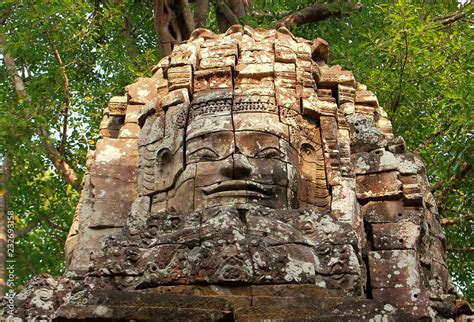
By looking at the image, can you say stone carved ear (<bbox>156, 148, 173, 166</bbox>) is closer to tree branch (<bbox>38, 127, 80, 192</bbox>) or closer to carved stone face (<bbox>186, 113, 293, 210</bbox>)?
carved stone face (<bbox>186, 113, 293, 210</bbox>)

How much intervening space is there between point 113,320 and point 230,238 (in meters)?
1.26

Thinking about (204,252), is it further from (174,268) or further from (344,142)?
(344,142)

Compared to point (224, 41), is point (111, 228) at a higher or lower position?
lower

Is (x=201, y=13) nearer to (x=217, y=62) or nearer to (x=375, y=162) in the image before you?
(x=217, y=62)

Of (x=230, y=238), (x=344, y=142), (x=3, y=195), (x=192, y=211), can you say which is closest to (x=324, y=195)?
(x=344, y=142)

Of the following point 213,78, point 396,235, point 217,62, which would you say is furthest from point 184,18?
point 396,235

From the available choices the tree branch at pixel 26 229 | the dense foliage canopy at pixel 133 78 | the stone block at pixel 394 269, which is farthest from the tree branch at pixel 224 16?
the stone block at pixel 394 269

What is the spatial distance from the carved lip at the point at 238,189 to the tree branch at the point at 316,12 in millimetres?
7963

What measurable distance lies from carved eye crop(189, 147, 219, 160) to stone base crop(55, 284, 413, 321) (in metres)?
2.15

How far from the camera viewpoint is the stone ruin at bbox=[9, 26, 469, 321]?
19.9ft

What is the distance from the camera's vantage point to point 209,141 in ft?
25.6

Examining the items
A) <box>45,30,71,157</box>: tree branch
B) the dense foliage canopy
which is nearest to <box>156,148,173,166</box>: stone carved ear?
the dense foliage canopy

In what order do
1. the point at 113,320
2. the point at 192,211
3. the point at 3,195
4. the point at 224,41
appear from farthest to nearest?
the point at 3,195
the point at 224,41
the point at 192,211
the point at 113,320

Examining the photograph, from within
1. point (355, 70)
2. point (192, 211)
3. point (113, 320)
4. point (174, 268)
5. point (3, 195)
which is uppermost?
point (355, 70)
